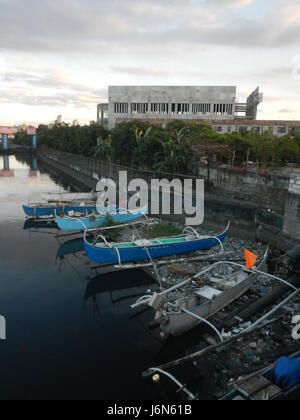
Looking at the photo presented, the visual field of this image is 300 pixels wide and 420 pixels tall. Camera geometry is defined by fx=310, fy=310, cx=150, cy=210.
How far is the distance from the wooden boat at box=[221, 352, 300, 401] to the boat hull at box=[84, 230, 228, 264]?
8.11 metres

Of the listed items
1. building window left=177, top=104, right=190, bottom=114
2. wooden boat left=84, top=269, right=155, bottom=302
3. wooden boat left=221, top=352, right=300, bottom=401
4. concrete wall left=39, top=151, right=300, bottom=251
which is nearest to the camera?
wooden boat left=221, top=352, right=300, bottom=401

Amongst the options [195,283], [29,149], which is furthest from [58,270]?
[29,149]

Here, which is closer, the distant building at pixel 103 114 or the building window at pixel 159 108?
the building window at pixel 159 108

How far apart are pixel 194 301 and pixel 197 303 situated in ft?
0.68

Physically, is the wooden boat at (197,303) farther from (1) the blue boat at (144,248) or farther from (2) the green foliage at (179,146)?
(2) the green foliage at (179,146)

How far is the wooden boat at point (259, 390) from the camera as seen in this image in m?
6.73

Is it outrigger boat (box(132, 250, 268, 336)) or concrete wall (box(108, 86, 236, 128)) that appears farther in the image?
concrete wall (box(108, 86, 236, 128))

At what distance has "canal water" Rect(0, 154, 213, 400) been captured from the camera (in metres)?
8.67

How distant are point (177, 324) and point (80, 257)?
9.66m

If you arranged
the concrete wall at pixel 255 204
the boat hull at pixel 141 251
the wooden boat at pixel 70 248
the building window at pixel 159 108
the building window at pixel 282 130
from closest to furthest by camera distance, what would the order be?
the boat hull at pixel 141 251
the concrete wall at pixel 255 204
the wooden boat at pixel 70 248
the building window at pixel 282 130
the building window at pixel 159 108

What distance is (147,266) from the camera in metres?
15.9

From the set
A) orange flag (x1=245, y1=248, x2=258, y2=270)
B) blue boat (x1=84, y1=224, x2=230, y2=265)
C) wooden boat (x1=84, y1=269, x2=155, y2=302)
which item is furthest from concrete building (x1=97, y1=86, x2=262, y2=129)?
orange flag (x1=245, y1=248, x2=258, y2=270)

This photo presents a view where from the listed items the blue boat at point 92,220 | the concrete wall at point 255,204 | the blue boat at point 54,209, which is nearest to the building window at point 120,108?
the concrete wall at point 255,204

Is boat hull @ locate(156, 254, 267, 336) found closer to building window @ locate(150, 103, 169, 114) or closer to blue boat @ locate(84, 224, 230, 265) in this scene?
blue boat @ locate(84, 224, 230, 265)
